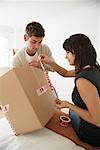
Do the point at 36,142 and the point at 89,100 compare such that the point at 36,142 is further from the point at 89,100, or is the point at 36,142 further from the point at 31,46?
the point at 31,46

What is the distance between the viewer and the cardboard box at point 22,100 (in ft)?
3.56

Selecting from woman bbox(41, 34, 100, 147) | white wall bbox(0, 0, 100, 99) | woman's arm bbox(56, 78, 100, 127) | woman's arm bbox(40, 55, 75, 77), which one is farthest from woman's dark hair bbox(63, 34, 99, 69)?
white wall bbox(0, 0, 100, 99)

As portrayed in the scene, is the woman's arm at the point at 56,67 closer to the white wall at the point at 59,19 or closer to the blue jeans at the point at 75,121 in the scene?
the blue jeans at the point at 75,121

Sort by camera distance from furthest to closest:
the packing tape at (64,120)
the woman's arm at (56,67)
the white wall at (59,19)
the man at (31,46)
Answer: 1. the white wall at (59,19)
2. the man at (31,46)
3. the woman's arm at (56,67)
4. the packing tape at (64,120)

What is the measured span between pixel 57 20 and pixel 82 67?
2.57 meters

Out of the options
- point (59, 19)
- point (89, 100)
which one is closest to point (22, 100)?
point (89, 100)

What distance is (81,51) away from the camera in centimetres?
120

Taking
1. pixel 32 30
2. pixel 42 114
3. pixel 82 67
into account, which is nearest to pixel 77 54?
pixel 82 67

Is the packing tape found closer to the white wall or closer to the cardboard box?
Result: the cardboard box

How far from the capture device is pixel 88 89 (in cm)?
109

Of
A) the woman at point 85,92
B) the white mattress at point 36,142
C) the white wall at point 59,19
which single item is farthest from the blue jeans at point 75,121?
the white wall at point 59,19

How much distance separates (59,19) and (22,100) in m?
2.78

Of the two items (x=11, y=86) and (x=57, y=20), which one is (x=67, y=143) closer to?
(x=11, y=86)

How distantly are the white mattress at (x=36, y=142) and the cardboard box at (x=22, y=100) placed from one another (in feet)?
0.15
